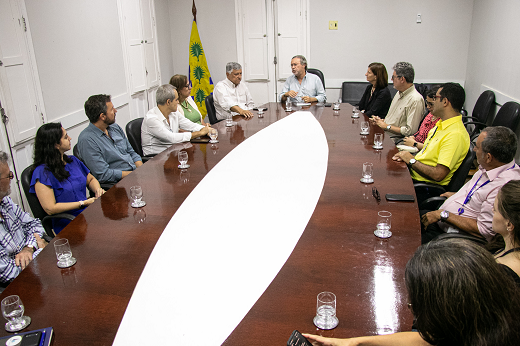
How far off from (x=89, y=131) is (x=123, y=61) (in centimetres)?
275

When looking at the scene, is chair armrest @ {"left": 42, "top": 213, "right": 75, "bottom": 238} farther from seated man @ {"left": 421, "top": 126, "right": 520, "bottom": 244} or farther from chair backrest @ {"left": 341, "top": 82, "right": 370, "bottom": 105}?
chair backrest @ {"left": 341, "top": 82, "right": 370, "bottom": 105}

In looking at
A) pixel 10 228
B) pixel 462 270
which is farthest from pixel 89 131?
pixel 462 270

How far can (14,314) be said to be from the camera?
1486mm

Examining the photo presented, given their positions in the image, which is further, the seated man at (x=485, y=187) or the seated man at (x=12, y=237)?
the seated man at (x=485, y=187)

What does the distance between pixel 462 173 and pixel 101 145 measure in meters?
2.77

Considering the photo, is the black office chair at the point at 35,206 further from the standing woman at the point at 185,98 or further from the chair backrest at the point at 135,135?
the standing woman at the point at 185,98

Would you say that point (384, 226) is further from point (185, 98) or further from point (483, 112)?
point (483, 112)

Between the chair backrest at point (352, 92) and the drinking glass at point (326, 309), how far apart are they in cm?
582

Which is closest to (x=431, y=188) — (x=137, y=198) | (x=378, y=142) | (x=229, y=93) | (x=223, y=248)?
(x=378, y=142)

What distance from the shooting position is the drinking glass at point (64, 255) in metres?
1.83

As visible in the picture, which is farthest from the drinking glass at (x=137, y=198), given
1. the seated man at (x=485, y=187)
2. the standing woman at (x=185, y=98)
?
the standing woman at (x=185, y=98)

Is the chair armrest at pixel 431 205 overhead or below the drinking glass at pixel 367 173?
below

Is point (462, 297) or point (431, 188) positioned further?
point (431, 188)

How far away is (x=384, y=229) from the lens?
196 centimetres
